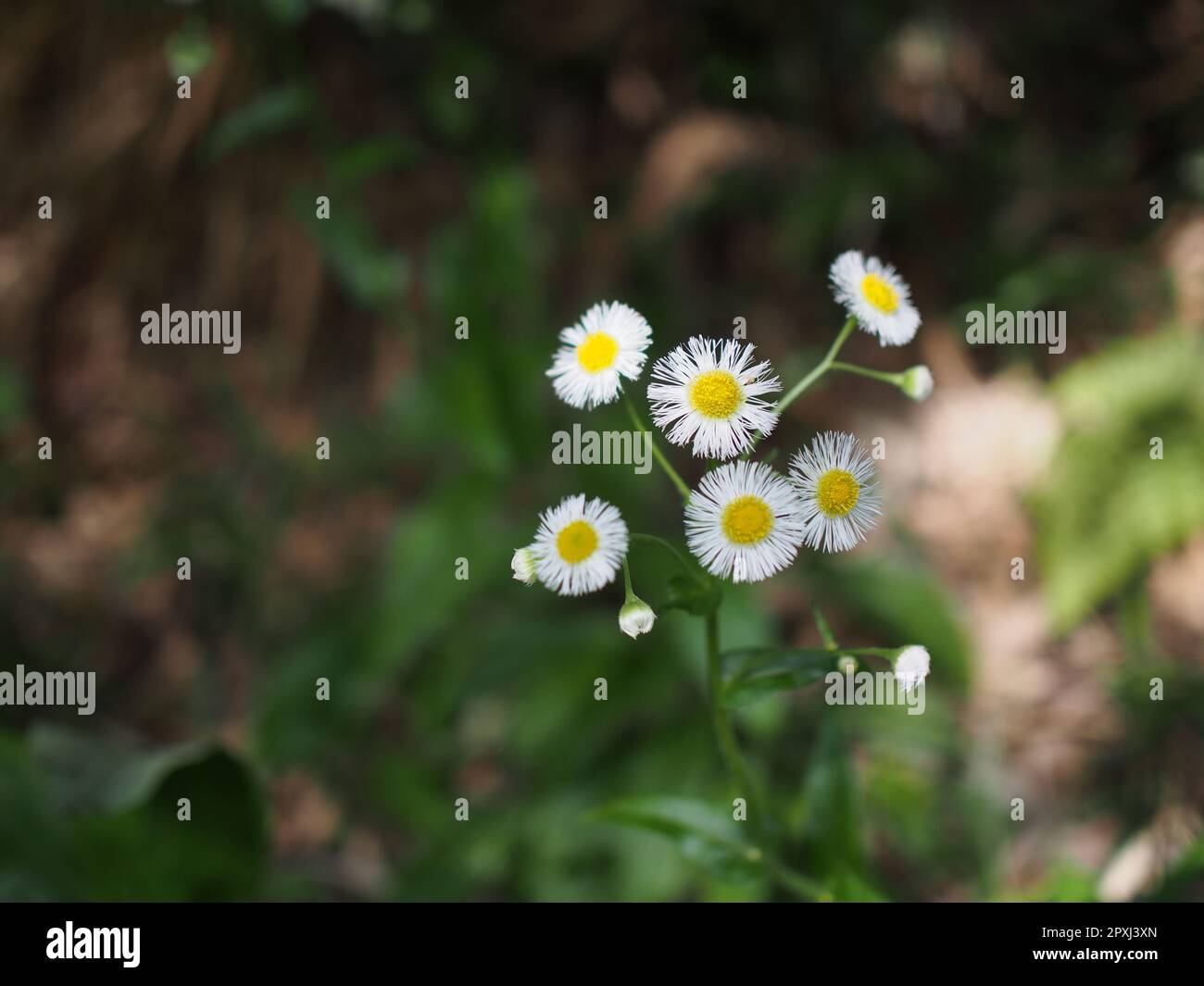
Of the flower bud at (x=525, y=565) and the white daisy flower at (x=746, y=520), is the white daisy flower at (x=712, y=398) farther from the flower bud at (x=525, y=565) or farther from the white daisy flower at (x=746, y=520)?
the flower bud at (x=525, y=565)

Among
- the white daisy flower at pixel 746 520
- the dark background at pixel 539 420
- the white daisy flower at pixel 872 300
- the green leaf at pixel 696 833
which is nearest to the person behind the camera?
the white daisy flower at pixel 746 520

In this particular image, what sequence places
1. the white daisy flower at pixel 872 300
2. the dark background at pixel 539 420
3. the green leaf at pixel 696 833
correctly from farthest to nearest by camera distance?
the dark background at pixel 539 420
the green leaf at pixel 696 833
the white daisy flower at pixel 872 300

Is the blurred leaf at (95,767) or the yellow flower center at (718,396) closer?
the yellow flower center at (718,396)

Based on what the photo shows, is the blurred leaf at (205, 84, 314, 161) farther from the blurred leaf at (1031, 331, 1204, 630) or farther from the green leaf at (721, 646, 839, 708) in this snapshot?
the blurred leaf at (1031, 331, 1204, 630)

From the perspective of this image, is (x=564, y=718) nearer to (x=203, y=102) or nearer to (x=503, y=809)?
(x=503, y=809)

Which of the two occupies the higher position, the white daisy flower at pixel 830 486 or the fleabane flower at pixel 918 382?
the fleabane flower at pixel 918 382

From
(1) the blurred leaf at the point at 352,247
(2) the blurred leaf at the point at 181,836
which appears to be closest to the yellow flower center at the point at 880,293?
(2) the blurred leaf at the point at 181,836

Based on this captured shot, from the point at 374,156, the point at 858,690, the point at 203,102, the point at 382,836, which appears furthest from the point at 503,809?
the point at 203,102

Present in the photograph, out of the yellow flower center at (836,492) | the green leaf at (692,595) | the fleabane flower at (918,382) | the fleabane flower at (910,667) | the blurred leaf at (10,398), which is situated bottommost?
the fleabane flower at (910,667)
